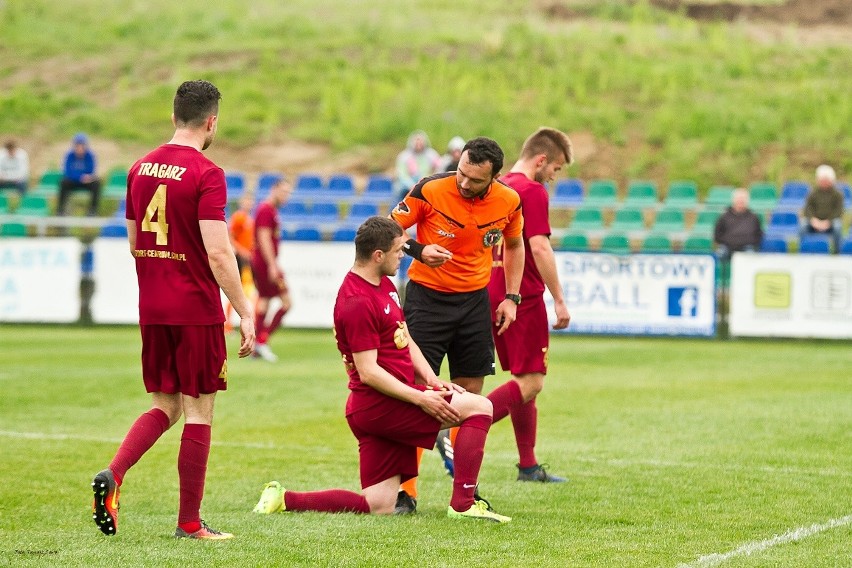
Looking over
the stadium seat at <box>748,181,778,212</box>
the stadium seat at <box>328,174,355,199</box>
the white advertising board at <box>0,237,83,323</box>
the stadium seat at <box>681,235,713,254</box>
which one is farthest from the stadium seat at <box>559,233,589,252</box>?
the white advertising board at <box>0,237,83,323</box>

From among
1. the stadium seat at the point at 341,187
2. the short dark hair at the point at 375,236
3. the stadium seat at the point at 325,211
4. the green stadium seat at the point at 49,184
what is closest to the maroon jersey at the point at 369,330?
the short dark hair at the point at 375,236

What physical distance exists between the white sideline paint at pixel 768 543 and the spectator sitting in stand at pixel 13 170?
22735mm

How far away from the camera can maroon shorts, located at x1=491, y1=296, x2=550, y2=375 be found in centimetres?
870

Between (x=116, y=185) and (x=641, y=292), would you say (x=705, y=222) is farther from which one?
(x=116, y=185)

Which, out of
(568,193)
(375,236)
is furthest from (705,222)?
(375,236)

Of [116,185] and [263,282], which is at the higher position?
[116,185]

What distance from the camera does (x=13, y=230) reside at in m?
22.9

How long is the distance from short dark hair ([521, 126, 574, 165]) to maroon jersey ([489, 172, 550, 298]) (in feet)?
0.55

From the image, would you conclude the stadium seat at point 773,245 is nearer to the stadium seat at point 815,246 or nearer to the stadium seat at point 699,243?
the stadium seat at point 815,246

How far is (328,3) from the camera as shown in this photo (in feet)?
155

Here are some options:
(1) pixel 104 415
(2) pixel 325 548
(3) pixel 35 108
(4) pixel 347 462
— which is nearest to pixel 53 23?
(3) pixel 35 108

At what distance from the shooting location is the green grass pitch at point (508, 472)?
6480 millimetres

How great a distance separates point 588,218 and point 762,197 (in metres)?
3.58

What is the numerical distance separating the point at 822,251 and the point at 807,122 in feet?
45.6
